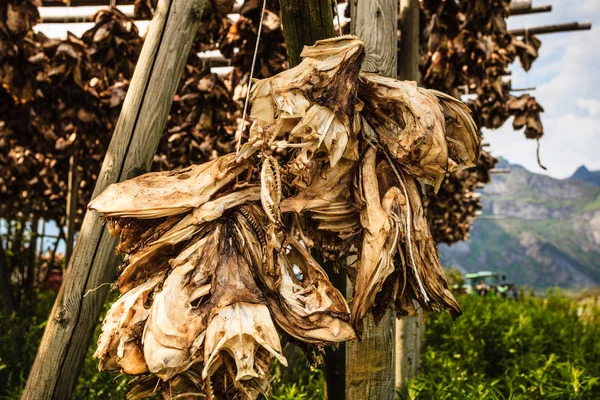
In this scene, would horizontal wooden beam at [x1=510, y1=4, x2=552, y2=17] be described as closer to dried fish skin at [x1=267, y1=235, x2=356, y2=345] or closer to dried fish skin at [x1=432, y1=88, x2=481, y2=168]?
dried fish skin at [x1=432, y1=88, x2=481, y2=168]

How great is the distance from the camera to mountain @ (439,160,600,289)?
52812 millimetres

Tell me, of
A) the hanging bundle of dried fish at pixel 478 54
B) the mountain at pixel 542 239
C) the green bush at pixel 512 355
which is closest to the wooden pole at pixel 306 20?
the hanging bundle of dried fish at pixel 478 54

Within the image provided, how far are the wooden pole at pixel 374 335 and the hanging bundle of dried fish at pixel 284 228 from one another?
0.29 meters

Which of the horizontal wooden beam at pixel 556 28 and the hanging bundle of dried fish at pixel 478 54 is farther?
the horizontal wooden beam at pixel 556 28

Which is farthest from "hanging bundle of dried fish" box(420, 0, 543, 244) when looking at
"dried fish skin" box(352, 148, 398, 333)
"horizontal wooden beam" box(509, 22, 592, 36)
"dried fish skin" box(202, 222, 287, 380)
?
"dried fish skin" box(202, 222, 287, 380)

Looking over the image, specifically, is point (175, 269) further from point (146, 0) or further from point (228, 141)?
point (228, 141)

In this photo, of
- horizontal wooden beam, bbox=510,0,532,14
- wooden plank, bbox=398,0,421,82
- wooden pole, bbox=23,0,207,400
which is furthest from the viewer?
horizontal wooden beam, bbox=510,0,532,14

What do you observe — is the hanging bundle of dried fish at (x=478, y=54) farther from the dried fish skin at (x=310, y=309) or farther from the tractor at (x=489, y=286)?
the tractor at (x=489, y=286)

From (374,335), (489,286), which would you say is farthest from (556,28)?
(489,286)

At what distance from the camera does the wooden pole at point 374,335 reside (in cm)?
108

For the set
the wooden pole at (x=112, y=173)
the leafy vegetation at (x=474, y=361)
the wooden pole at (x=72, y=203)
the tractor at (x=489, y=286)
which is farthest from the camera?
the tractor at (x=489, y=286)

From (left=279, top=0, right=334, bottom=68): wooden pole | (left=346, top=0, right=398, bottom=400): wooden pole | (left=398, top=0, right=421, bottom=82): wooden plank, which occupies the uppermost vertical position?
(left=398, top=0, right=421, bottom=82): wooden plank

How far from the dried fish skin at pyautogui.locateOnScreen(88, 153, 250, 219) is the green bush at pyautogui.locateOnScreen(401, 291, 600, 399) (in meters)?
2.02

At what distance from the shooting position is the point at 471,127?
0.79 metres
